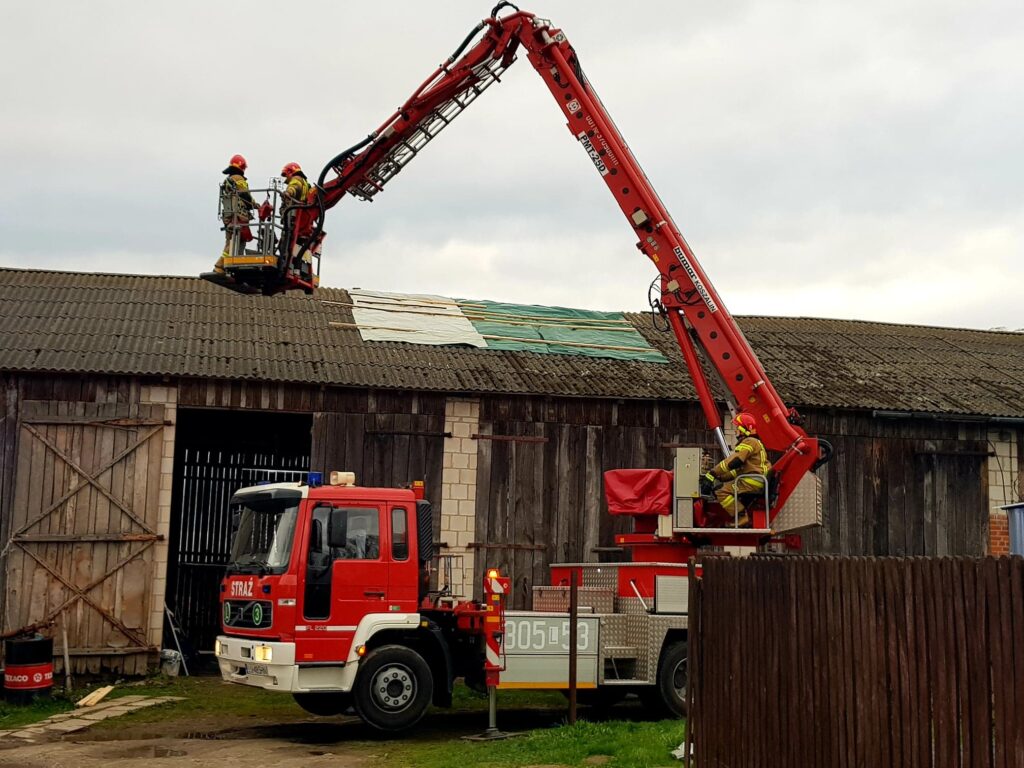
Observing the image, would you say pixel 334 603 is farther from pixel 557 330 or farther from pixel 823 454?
pixel 557 330

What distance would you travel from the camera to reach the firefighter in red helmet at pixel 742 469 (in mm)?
14500

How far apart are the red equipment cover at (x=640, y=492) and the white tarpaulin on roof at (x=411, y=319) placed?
6155 mm

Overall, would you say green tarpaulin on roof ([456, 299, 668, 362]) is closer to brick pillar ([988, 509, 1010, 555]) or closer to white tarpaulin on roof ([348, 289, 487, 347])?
white tarpaulin on roof ([348, 289, 487, 347])

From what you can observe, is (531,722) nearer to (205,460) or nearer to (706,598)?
(706,598)

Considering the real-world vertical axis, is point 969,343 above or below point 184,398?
above

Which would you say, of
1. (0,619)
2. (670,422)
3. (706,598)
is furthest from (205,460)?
(706,598)

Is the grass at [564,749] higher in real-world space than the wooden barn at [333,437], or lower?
lower

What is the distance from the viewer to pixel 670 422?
19.6 meters

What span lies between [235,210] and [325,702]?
5883 millimetres

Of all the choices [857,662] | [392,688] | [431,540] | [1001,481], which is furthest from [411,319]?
[857,662]

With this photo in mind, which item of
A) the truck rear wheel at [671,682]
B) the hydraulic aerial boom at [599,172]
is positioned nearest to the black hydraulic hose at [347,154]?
the hydraulic aerial boom at [599,172]

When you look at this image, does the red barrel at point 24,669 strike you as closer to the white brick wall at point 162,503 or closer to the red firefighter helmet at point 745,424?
the white brick wall at point 162,503

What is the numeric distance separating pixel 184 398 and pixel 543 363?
6.00 m

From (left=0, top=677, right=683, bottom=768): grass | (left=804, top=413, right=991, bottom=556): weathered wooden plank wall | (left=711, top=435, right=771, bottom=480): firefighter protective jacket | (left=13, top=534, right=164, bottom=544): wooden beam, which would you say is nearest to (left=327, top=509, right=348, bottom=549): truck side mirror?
(left=0, top=677, right=683, bottom=768): grass
